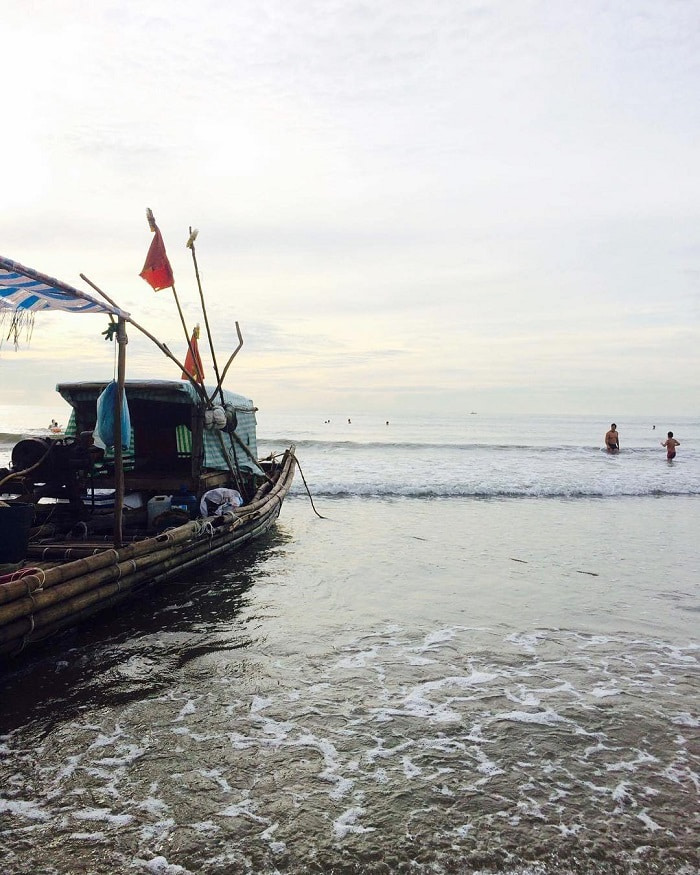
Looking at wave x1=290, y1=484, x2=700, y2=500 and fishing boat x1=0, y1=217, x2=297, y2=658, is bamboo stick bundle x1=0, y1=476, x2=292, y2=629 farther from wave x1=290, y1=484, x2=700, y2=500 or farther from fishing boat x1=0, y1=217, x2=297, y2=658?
wave x1=290, y1=484, x2=700, y2=500

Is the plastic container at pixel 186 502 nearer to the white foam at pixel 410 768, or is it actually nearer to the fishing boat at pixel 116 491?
the fishing boat at pixel 116 491

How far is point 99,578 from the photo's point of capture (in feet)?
19.5

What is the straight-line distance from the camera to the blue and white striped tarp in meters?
5.83

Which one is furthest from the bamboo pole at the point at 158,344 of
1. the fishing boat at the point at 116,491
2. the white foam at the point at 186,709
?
the white foam at the point at 186,709

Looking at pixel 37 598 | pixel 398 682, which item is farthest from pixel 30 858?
pixel 398 682

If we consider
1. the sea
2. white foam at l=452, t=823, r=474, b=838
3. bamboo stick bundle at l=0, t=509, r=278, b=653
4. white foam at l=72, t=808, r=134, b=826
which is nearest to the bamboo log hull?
bamboo stick bundle at l=0, t=509, r=278, b=653

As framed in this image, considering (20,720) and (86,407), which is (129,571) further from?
(86,407)

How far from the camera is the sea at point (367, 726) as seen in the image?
3383 mm

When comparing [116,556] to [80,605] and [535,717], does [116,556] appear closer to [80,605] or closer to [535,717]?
[80,605]

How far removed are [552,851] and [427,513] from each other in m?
12.6

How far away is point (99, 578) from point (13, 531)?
0.88 metres

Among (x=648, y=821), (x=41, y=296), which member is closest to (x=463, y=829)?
(x=648, y=821)

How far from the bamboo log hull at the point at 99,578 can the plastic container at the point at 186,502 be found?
0.68m

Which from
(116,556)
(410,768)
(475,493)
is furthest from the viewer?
(475,493)
